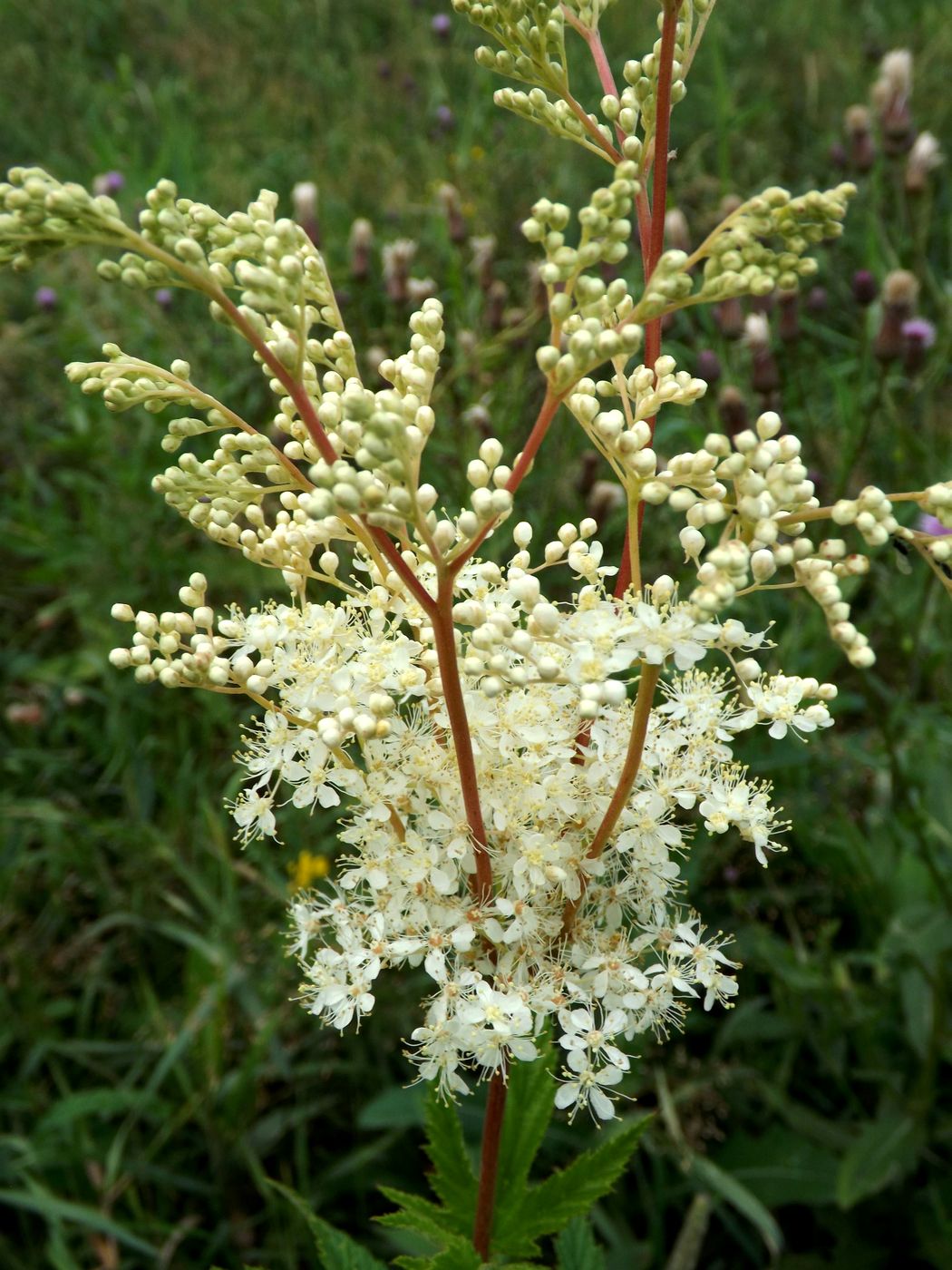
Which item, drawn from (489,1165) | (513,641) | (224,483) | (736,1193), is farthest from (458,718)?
(736,1193)

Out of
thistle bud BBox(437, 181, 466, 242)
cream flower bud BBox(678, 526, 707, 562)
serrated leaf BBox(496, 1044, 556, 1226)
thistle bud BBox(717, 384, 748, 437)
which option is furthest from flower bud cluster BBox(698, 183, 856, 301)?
thistle bud BBox(437, 181, 466, 242)

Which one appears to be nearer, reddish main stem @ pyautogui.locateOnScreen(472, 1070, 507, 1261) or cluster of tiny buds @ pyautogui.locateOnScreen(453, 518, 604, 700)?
cluster of tiny buds @ pyautogui.locateOnScreen(453, 518, 604, 700)

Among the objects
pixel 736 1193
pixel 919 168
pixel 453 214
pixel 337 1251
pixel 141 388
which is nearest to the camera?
pixel 141 388

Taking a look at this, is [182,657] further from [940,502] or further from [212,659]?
[940,502]

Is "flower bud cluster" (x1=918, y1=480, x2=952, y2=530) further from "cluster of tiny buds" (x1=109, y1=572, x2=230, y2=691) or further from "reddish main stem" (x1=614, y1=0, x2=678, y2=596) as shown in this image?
"cluster of tiny buds" (x1=109, y1=572, x2=230, y2=691)

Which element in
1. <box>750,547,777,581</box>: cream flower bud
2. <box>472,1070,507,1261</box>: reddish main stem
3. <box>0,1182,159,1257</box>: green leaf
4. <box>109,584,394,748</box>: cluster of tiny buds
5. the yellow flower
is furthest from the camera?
the yellow flower

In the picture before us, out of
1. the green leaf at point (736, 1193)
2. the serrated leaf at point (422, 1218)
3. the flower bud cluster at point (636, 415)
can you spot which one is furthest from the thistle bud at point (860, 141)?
the serrated leaf at point (422, 1218)

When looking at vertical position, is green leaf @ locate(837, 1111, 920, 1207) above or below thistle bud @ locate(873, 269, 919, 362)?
below
